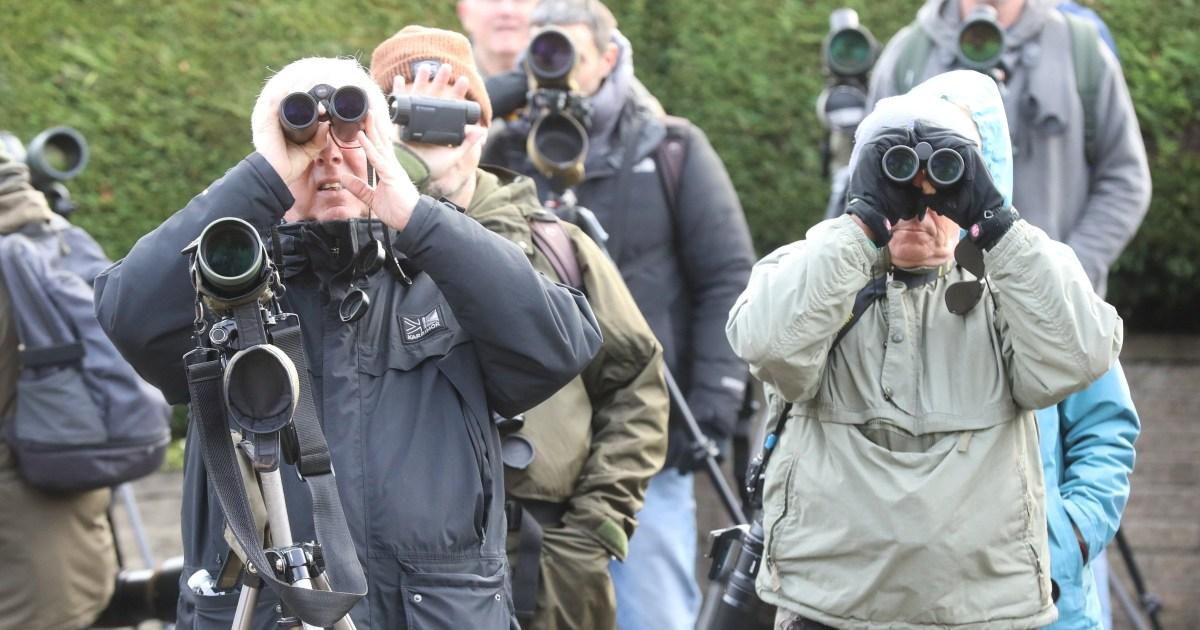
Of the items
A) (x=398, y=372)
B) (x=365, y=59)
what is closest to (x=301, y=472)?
(x=398, y=372)

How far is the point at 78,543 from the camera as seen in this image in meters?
5.09

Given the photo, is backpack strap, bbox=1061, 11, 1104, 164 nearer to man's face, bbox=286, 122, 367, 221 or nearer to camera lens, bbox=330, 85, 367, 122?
man's face, bbox=286, 122, 367, 221

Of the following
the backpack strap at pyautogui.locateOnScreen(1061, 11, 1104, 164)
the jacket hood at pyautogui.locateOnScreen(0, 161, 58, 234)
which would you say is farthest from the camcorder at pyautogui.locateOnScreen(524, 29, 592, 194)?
the backpack strap at pyautogui.locateOnScreen(1061, 11, 1104, 164)

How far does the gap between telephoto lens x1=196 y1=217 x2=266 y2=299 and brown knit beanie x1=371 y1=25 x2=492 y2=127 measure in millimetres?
1288

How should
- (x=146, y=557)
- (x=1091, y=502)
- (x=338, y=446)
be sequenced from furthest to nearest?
(x=146, y=557), (x=1091, y=502), (x=338, y=446)

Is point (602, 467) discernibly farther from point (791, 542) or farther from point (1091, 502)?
point (1091, 502)

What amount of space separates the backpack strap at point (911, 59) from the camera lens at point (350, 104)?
2962 mm

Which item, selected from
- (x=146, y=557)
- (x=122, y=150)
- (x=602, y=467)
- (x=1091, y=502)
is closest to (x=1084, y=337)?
(x=1091, y=502)

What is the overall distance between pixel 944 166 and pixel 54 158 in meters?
3.48

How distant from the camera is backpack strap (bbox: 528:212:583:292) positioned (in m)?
3.98

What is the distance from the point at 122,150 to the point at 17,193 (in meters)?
1.65

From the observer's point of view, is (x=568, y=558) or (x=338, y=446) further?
(x=568, y=558)

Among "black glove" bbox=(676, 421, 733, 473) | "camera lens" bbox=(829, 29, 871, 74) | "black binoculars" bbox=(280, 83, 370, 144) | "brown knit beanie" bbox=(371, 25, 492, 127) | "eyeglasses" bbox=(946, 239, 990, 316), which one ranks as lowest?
"black glove" bbox=(676, 421, 733, 473)

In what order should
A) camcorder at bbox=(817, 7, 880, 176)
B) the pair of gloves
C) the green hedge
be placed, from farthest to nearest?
the green hedge
camcorder at bbox=(817, 7, 880, 176)
the pair of gloves
